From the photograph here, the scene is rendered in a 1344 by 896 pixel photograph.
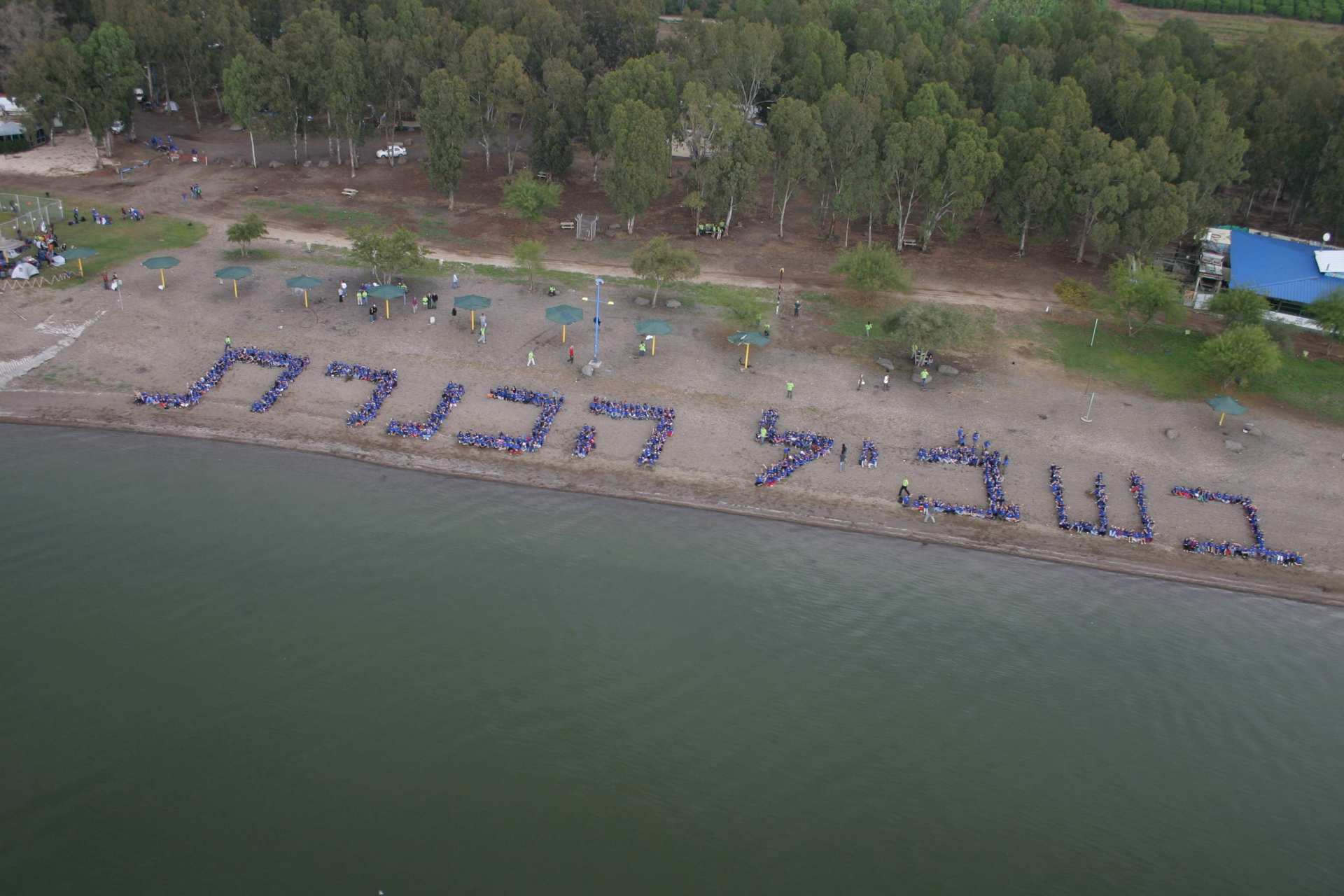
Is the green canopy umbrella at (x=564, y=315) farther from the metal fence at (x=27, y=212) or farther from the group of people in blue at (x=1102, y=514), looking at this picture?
the metal fence at (x=27, y=212)

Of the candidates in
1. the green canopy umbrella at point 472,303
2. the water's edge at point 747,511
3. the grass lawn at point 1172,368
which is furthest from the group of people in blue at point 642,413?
the grass lawn at point 1172,368

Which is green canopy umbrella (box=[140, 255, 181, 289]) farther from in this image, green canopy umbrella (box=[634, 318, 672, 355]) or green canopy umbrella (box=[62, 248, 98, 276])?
green canopy umbrella (box=[634, 318, 672, 355])

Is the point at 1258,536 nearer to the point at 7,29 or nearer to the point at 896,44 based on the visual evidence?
the point at 896,44

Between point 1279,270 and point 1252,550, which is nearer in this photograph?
point 1252,550

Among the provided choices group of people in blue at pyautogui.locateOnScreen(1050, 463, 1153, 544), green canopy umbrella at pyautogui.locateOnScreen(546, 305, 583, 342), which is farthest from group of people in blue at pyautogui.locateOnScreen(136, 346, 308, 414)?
group of people in blue at pyautogui.locateOnScreen(1050, 463, 1153, 544)

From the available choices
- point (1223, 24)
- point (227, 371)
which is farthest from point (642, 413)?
point (1223, 24)

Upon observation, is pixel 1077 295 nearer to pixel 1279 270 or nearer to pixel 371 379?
pixel 1279 270
